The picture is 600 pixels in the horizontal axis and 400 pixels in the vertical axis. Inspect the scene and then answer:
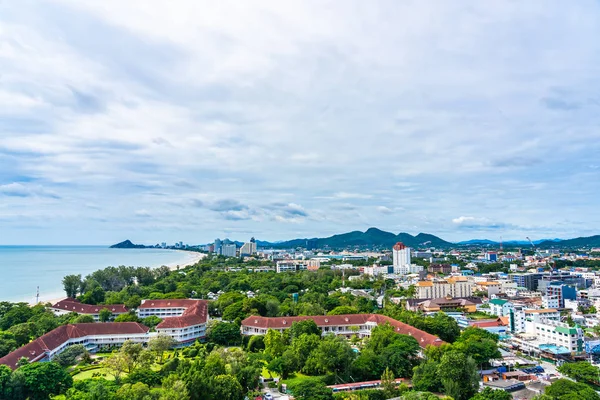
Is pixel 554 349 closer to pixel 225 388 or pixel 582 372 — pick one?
pixel 582 372

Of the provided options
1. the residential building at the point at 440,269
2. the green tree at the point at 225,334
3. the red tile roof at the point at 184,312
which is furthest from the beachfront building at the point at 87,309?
the residential building at the point at 440,269

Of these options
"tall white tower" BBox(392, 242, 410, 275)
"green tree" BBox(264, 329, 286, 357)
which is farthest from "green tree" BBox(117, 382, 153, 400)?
"tall white tower" BBox(392, 242, 410, 275)

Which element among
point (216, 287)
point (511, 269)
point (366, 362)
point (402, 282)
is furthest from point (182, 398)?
point (511, 269)

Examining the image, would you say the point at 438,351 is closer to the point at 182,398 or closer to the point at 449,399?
the point at 449,399

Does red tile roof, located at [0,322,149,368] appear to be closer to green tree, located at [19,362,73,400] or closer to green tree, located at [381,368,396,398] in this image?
green tree, located at [19,362,73,400]

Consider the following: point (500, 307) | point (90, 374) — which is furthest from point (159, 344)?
point (500, 307)
